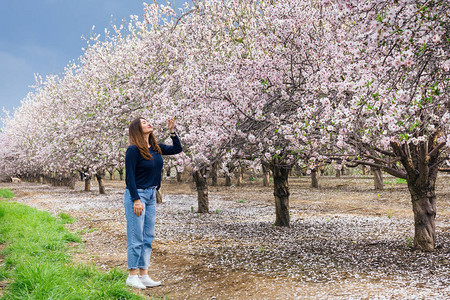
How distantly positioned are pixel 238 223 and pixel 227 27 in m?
7.02

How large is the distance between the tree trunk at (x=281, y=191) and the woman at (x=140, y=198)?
6.00m

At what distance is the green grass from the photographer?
5152 mm

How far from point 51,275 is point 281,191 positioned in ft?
24.7

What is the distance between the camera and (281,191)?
38.1 feet

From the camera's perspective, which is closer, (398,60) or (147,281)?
(398,60)

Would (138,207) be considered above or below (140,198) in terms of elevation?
below

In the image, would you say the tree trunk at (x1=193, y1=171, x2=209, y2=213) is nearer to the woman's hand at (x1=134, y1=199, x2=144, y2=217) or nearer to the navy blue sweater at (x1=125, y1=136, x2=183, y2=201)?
the navy blue sweater at (x1=125, y1=136, x2=183, y2=201)

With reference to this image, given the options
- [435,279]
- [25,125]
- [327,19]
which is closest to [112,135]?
[327,19]

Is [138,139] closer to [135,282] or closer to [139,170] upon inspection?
[139,170]

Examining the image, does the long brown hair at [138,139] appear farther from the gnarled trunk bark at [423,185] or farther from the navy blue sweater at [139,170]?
the gnarled trunk bark at [423,185]

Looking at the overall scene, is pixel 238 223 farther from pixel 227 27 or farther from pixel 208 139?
pixel 227 27

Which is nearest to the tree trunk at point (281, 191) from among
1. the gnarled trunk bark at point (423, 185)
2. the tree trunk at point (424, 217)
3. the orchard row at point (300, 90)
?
the orchard row at point (300, 90)

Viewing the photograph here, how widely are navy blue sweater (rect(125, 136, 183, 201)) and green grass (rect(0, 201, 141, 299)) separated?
1506mm

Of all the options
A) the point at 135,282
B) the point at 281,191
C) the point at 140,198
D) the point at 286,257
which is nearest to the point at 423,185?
the point at 286,257
